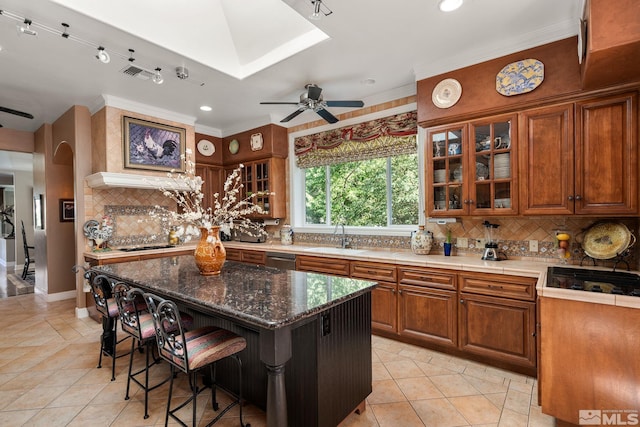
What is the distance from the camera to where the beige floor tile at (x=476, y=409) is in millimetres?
2041

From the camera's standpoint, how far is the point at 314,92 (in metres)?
3.29

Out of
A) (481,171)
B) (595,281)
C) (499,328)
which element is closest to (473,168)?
(481,171)

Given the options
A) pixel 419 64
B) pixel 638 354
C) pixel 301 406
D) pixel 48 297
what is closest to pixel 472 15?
pixel 419 64

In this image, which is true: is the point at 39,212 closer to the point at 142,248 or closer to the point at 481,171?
the point at 142,248

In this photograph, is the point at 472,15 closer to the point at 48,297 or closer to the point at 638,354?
the point at 638,354

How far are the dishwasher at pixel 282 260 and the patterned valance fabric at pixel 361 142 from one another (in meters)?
1.42

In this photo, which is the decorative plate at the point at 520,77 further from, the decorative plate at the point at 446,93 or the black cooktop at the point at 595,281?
the black cooktop at the point at 595,281

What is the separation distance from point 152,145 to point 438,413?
Result: 4.52 m

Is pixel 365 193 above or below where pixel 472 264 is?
above

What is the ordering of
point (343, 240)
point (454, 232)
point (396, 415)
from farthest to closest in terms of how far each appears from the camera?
1. point (343, 240)
2. point (454, 232)
3. point (396, 415)

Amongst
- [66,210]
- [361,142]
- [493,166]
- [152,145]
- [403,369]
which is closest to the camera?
[403,369]

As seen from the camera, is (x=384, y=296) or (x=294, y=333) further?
(x=384, y=296)

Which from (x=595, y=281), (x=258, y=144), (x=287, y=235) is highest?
(x=258, y=144)

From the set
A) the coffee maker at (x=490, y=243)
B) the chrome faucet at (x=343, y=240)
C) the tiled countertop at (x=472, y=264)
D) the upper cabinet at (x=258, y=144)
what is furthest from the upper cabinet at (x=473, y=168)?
the upper cabinet at (x=258, y=144)
